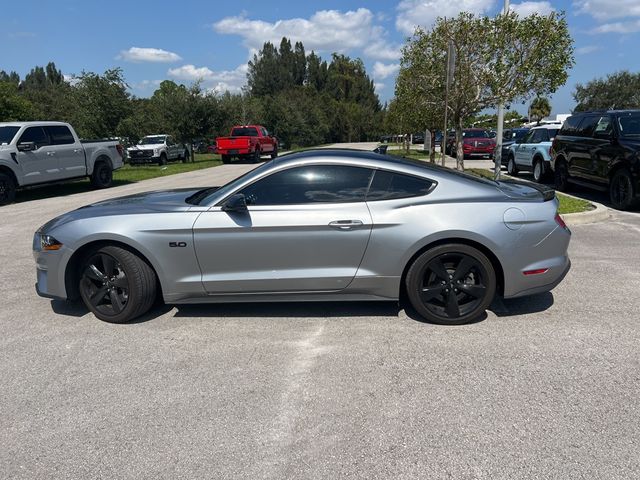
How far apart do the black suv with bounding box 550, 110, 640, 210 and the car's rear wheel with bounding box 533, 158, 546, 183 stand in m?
2.16

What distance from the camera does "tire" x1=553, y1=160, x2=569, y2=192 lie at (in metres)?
11.7

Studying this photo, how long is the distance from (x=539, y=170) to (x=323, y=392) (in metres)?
13.0

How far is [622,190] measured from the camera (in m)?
9.37

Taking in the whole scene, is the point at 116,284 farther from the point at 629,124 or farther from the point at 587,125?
the point at 587,125

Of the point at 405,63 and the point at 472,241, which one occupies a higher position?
the point at 405,63

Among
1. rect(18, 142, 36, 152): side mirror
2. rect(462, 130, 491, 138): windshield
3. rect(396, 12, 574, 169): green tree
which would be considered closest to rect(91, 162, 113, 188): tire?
rect(18, 142, 36, 152): side mirror

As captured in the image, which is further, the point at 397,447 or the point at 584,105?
the point at 584,105

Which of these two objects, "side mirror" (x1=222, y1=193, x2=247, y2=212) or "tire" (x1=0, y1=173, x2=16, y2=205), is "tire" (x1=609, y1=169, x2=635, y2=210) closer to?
"side mirror" (x1=222, y1=193, x2=247, y2=212)

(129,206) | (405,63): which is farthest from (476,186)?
(405,63)

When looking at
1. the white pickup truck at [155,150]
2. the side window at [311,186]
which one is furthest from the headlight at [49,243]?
the white pickup truck at [155,150]

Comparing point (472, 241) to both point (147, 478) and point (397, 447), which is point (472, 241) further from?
point (147, 478)

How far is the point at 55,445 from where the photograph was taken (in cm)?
275

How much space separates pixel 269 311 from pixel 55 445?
7.16 ft

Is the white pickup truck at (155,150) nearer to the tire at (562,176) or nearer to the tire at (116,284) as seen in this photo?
the tire at (562,176)
